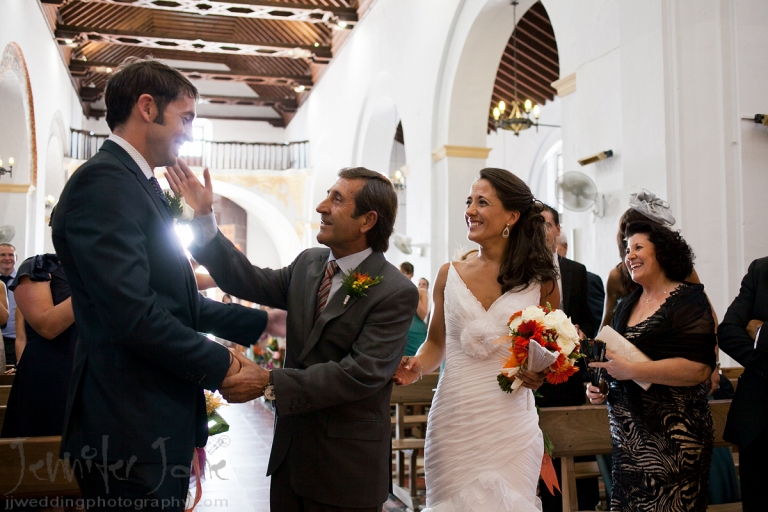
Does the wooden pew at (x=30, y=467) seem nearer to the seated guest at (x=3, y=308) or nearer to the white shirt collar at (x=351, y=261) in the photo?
the white shirt collar at (x=351, y=261)

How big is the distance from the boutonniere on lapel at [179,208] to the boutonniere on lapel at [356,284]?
53 centimetres

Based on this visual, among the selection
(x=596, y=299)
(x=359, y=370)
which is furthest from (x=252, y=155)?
(x=359, y=370)

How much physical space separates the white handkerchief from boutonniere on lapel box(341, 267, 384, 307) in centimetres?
131

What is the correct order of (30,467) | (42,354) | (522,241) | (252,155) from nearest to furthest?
(30,467) → (522,241) → (42,354) → (252,155)

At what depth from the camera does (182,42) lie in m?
17.5

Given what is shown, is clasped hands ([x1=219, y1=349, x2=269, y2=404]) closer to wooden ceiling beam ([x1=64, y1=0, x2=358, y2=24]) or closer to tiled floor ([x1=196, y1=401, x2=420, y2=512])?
tiled floor ([x1=196, y1=401, x2=420, y2=512])

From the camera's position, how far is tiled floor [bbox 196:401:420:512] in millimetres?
5266

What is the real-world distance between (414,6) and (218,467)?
838 centimetres

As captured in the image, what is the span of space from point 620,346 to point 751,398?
0.61 m

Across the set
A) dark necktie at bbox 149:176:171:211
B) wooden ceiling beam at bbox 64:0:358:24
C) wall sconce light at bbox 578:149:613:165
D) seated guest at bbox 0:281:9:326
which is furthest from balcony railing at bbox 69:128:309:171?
dark necktie at bbox 149:176:171:211

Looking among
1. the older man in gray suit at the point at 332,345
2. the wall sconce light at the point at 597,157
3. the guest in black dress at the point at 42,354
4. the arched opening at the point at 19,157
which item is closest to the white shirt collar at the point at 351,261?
the older man in gray suit at the point at 332,345

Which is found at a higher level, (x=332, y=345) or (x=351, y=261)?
(x=351, y=261)

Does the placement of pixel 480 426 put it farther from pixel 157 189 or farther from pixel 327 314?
pixel 157 189

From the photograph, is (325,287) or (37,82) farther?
(37,82)
